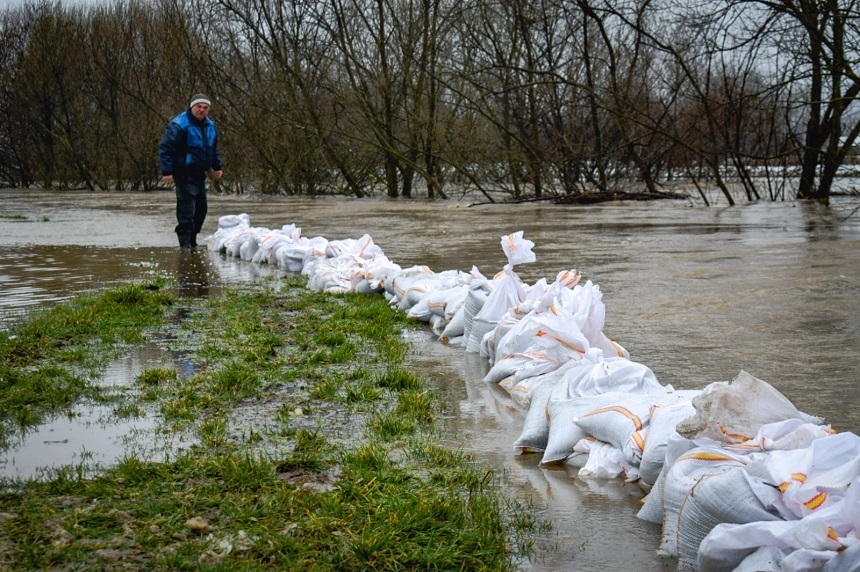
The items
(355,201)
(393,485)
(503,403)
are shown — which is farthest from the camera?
(355,201)

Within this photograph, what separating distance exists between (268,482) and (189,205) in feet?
28.2

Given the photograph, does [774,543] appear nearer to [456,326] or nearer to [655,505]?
[655,505]

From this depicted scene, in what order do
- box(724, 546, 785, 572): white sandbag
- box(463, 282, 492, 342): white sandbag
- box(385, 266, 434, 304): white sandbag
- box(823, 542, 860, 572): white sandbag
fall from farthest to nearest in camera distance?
1. box(385, 266, 434, 304): white sandbag
2. box(463, 282, 492, 342): white sandbag
3. box(724, 546, 785, 572): white sandbag
4. box(823, 542, 860, 572): white sandbag

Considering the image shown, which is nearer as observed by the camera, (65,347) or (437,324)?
(65,347)

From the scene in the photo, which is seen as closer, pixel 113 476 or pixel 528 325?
pixel 113 476

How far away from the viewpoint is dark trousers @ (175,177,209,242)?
11.2m

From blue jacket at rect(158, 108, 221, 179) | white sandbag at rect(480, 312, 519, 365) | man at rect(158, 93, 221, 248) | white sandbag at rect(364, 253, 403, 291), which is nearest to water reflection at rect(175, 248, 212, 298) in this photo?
man at rect(158, 93, 221, 248)

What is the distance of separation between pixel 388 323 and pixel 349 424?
2.32 m

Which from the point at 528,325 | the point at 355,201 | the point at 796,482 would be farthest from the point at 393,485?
the point at 355,201

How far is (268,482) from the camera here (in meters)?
3.10

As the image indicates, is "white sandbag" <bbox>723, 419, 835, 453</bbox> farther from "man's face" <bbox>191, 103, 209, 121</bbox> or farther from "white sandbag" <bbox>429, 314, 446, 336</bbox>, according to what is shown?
"man's face" <bbox>191, 103, 209, 121</bbox>

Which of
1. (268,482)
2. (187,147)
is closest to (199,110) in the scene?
(187,147)

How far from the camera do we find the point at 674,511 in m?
2.67

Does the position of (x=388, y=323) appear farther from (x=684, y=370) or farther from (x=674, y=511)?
(x=674, y=511)
